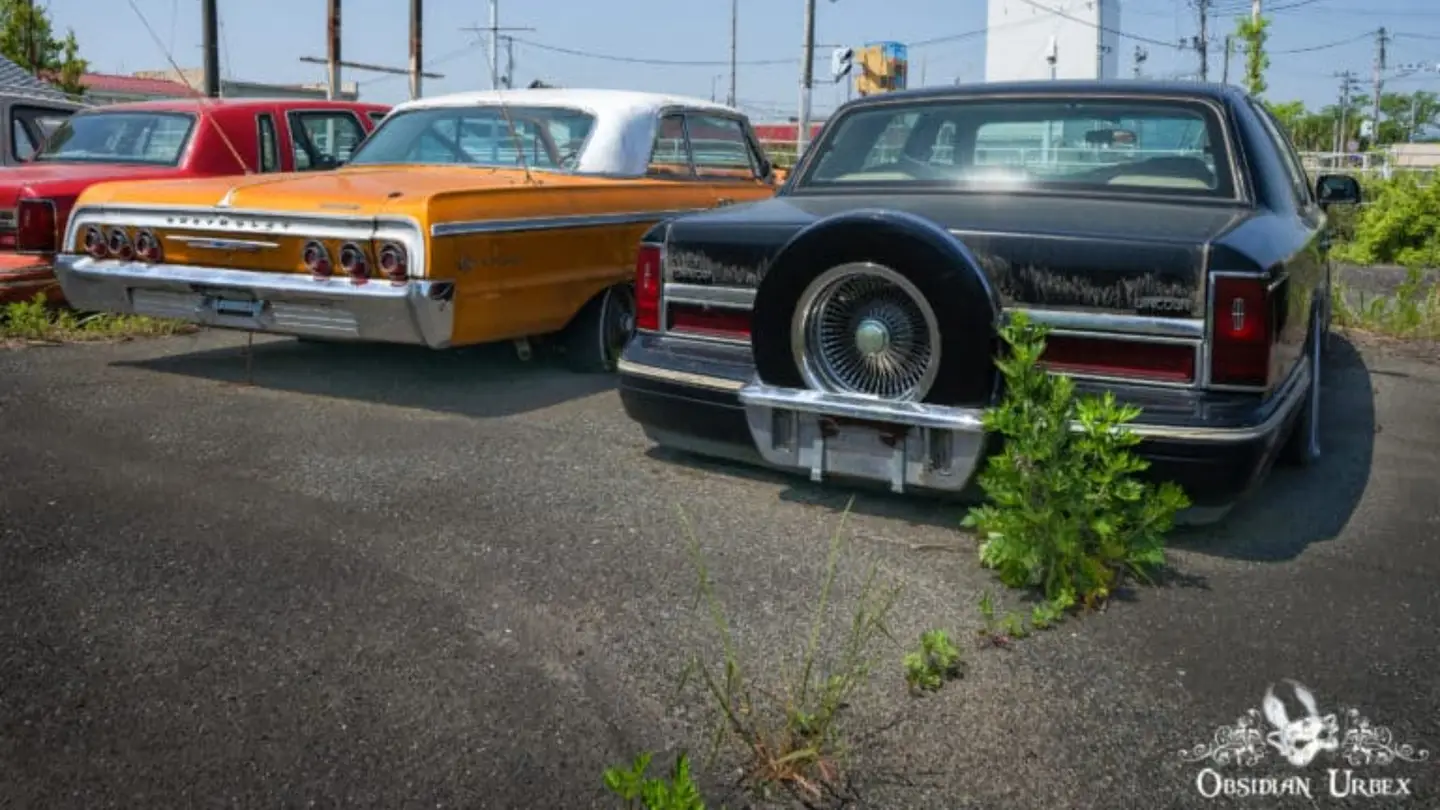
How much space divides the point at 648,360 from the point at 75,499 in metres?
1.93

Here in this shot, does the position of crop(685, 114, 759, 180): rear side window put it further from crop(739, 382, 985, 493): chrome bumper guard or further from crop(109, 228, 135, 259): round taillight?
crop(739, 382, 985, 493): chrome bumper guard

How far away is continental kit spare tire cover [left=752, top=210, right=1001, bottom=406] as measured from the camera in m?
3.73

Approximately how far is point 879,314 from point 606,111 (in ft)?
11.7

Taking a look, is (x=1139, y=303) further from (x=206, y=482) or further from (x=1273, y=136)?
(x=206, y=482)

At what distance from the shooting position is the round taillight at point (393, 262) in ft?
17.3

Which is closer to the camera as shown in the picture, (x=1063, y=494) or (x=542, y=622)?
(x=542, y=622)

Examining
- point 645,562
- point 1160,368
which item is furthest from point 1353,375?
point 645,562

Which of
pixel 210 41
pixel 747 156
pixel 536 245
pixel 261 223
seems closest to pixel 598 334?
pixel 536 245

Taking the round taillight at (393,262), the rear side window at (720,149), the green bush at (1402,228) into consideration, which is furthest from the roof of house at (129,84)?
the round taillight at (393,262)

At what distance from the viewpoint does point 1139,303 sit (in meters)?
3.65

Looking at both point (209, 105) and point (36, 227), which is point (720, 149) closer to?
point (209, 105)

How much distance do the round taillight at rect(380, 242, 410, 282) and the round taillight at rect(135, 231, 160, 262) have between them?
1.31 meters

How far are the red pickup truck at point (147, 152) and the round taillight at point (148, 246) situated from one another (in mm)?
1509

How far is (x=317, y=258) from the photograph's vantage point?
546 centimetres
